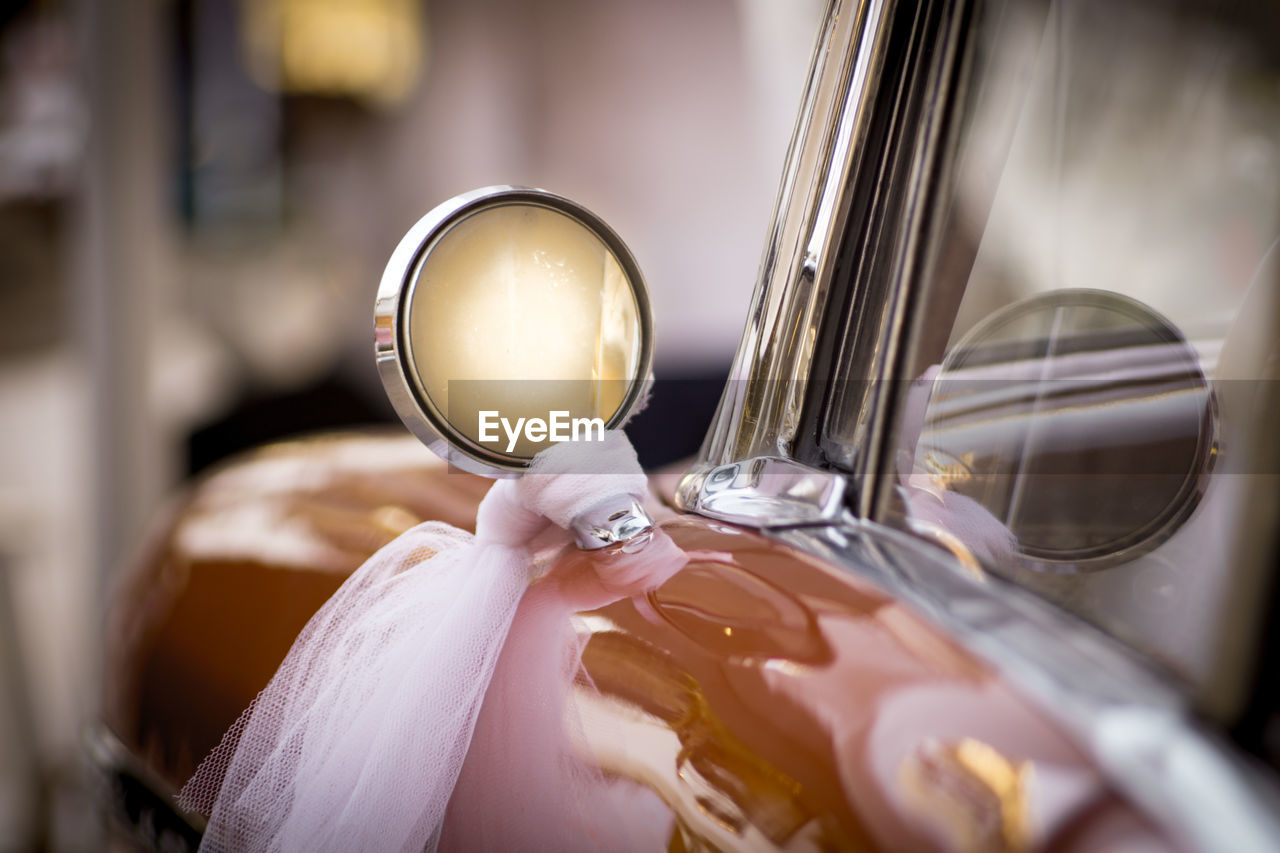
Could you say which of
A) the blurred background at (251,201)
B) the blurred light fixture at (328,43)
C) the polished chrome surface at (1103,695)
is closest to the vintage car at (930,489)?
the polished chrome surface at (1103,695)

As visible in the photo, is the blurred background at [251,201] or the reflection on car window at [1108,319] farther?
the blurred background at [251,201]

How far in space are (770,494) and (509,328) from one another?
0.57 ft

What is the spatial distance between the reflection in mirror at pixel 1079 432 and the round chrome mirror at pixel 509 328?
21 cm

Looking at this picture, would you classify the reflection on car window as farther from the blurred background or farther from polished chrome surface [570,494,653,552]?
the blurred background

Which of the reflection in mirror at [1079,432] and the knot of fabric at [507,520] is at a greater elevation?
the reflection in mirror at [1079,432]

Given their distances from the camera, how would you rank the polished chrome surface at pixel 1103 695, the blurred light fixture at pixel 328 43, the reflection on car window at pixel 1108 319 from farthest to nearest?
the blurred light fixture at pixel 328 43, the reflection on car window at pixel 1108 319, the polished chrome surface at pixel 1103 695

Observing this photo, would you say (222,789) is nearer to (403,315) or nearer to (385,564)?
(385,564)

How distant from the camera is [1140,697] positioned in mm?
348

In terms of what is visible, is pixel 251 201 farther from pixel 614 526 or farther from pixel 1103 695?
pixel 1103 695

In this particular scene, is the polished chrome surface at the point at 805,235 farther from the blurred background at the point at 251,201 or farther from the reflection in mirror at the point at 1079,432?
the blurred background at the point at 251,201

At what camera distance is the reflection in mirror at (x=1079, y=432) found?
594 mm

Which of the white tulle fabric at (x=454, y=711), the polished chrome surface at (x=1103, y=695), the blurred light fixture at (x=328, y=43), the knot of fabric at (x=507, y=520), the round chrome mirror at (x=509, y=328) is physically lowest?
the white tulle fabric at (x=454, y=711)

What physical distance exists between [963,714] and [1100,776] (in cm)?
5

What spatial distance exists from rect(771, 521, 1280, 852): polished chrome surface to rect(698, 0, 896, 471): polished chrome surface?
0.36 feet
